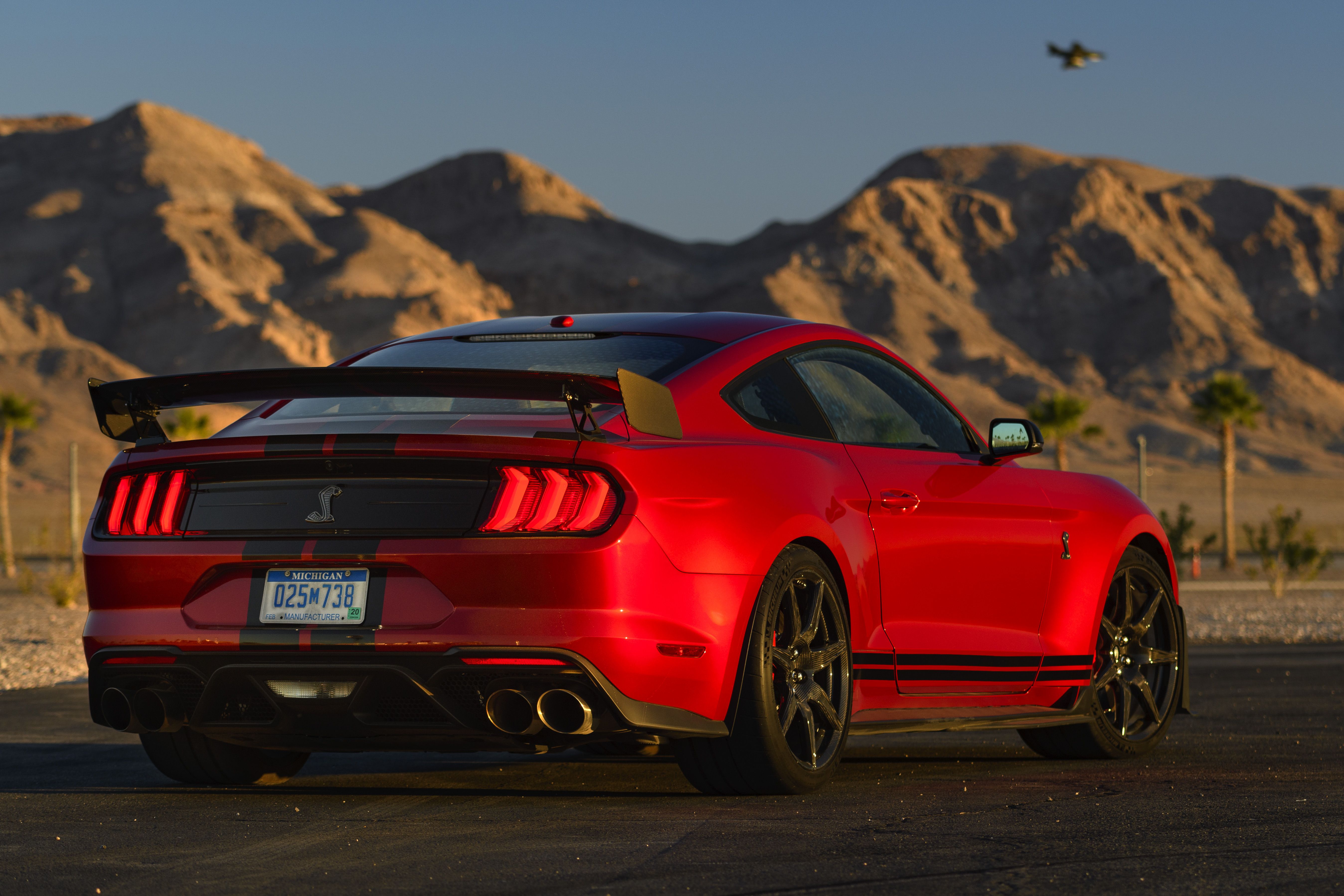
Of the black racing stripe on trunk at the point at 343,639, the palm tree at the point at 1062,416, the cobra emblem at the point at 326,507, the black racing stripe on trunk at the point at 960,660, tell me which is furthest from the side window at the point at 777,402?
the palm tree at the point at 1062,416

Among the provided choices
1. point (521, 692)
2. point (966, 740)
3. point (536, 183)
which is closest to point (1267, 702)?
point (966, 740)

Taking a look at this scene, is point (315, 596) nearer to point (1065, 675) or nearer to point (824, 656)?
point (824, 656)

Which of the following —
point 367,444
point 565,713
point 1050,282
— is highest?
point 1050,282

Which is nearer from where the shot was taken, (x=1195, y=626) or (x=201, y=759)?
(x=201, y=759)

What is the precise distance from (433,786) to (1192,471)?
388 feet

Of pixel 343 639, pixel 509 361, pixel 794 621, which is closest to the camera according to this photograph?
pixel 343 639

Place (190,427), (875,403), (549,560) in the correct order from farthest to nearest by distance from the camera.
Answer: (190,427) → (875,403) → (549,560)

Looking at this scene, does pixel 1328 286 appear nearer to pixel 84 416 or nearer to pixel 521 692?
pixel 84 416

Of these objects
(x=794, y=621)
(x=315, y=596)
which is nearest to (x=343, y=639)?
(x=315, y=596)

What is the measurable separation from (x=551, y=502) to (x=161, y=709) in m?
1.47

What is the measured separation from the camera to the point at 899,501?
265 inches

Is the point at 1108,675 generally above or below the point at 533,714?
below

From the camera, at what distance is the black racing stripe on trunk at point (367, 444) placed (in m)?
5.69

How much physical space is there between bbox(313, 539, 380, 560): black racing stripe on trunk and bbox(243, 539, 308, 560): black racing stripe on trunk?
51mm
